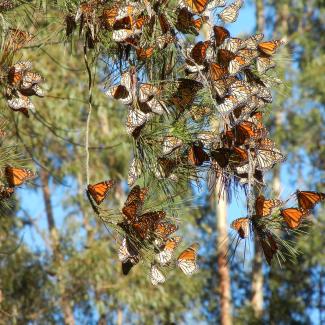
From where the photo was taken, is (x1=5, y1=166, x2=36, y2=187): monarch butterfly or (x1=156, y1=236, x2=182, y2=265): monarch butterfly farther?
(x1=5, y1=166, x2=36, y2=187): monarch butterfly

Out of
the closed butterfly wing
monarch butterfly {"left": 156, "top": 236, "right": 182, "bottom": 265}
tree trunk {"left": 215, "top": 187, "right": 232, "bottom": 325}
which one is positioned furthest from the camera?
tree trunk {"left": 215, "top": 187, "right": 232, "bottom": 325}

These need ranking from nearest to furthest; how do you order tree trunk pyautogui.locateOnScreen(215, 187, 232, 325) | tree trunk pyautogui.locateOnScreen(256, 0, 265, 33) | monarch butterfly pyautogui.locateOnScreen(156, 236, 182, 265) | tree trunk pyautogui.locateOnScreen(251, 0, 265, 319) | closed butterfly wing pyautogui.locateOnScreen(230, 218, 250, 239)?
1. closed butterfly wing pyautogui.locateOnScreen(230, 218, 250, 239)
2. monarch butterfly pyautogui.locateOnScreen(156, 236, 182, 265)
3. tree trunk pyautogui.locateOnScreen(215, 187, 232, 325)
4. tree trunk pyautogui.locateOnScreen(251, 0, 265, 319)
5. tree trunk pyautogui.locateOnScreen(256, 0, 265, 33)

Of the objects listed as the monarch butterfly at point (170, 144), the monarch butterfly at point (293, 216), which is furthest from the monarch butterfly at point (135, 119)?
the monarch butterfly at point (293, 216)

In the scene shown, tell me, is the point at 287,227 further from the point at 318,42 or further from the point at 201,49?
the point at 318,42

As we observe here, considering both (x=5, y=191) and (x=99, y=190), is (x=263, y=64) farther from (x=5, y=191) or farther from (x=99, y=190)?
(x=5, y=191)

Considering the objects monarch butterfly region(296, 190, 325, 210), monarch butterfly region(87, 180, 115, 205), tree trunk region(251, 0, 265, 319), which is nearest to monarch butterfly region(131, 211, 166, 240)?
monarch butterfly region(87, 180, 115, 205)

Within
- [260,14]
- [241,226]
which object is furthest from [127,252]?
[260,14]

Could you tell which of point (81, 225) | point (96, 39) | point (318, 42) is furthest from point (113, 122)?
point (96, 39)

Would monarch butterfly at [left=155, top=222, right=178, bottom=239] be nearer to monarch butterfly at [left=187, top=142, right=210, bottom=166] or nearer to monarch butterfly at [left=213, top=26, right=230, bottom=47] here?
monarch butterfly at [left=187, top=142, right=210, bottom=166]

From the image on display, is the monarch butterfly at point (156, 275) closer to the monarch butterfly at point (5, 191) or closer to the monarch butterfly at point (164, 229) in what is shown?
the monarch butterfly at point (164, 229)
